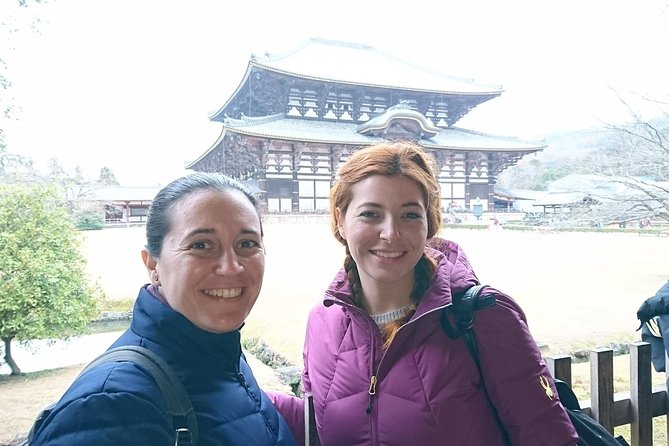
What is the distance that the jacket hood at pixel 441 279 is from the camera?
703 millimetres

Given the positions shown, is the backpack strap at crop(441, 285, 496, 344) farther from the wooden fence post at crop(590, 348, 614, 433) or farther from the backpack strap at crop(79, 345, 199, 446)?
the wooden fence post at crop(590, 348, 614, 433)

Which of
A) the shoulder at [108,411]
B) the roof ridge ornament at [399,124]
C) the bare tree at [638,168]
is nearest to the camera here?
the shoulder at [108,411]

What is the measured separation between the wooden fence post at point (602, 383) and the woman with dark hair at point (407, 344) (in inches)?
18.6

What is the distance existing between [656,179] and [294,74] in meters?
4.53

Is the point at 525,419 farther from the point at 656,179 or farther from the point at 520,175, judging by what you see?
the point at 520,175

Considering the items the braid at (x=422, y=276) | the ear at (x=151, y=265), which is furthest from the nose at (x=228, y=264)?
the braid at (x=422, y=276)

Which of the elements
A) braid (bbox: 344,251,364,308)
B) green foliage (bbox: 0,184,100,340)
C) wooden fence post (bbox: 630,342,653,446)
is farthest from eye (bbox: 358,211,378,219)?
green foliage (bbox: 0,184,100,340)

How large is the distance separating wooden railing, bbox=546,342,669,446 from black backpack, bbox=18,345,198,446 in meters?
0.98

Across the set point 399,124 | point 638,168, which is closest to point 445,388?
point 638,168

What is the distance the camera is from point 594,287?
361cm

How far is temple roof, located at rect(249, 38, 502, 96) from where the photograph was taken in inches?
266

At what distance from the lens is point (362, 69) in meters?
7.71

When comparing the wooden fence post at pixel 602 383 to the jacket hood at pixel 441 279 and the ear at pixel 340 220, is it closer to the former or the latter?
the jacket hood at pixel 441 279

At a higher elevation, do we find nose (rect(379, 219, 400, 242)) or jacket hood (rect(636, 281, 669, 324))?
nose (rect(379, 219, 400, 242))
